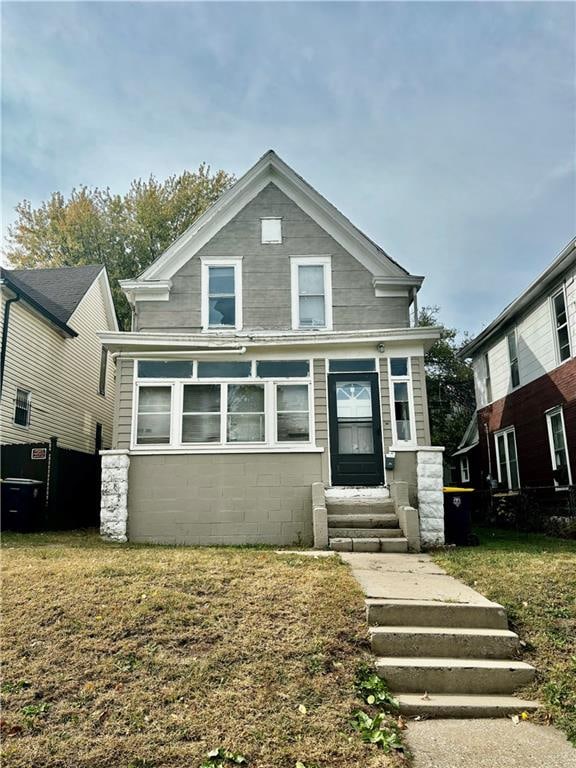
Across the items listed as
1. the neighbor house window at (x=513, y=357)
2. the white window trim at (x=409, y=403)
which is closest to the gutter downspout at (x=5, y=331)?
the white window trim at (x=409, y=403)

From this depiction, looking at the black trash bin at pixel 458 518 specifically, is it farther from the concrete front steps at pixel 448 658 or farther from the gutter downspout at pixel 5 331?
the gutter downspout at pixel 5 331

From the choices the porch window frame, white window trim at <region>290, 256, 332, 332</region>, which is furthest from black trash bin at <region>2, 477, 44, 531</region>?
the porch window frame

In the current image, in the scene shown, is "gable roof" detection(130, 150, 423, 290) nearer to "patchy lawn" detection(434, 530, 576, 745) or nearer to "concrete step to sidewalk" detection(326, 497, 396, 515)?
"concrete step to sidewalk" detection(326, 497, 396, 515)

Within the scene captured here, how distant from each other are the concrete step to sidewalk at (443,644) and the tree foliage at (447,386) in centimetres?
2297

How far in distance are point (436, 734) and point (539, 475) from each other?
11.9 m

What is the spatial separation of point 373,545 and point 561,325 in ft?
26.7

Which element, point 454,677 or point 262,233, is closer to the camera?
point 454,677

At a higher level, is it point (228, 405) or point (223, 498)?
point (228, 405)

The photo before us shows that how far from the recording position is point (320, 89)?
9.07m

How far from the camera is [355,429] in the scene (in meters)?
10.5

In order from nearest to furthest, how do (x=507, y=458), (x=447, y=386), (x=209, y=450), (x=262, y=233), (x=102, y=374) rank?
(x=209, y=450), (x=262, y=233), (x=507, y=458), (x=102, y=374), (x=447, y=386)

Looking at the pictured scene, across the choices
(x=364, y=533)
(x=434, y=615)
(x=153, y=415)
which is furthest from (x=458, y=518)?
(x=153, y=415)

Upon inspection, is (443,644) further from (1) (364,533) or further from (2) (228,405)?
(2) (228,405)

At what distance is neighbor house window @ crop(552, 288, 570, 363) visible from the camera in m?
13.1
